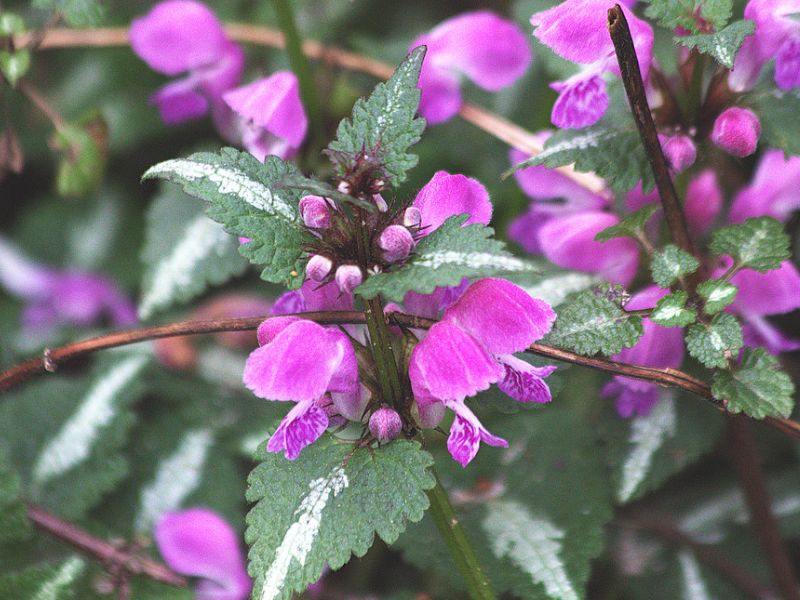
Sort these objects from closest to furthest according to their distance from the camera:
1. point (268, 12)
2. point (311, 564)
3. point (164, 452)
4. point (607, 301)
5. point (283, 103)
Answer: point (311, 564) → point (607, 301) → point (283, 103) → point (164, 452) → point (268, 12)

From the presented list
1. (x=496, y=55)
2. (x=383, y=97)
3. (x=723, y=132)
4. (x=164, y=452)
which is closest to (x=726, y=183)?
(x=496, y=55)

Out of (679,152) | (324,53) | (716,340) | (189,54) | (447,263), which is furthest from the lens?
(324,53)

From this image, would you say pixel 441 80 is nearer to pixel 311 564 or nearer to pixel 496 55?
pixel 496 55

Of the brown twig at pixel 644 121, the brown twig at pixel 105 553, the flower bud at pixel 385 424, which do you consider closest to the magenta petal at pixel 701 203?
the brown twig at pixel 644 121

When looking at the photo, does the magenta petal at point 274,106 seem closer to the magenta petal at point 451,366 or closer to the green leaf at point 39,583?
the magenta petal at point 451,366

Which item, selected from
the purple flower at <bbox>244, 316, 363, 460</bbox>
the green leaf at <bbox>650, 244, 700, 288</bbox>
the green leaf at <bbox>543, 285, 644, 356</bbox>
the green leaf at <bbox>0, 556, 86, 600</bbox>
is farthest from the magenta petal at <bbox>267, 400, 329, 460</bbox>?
the green leaf at <bbox>0, 556, 86, 600</bbox>

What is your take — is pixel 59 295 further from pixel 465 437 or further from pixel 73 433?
pixel 465 437

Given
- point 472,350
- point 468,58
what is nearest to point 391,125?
point 472,350
